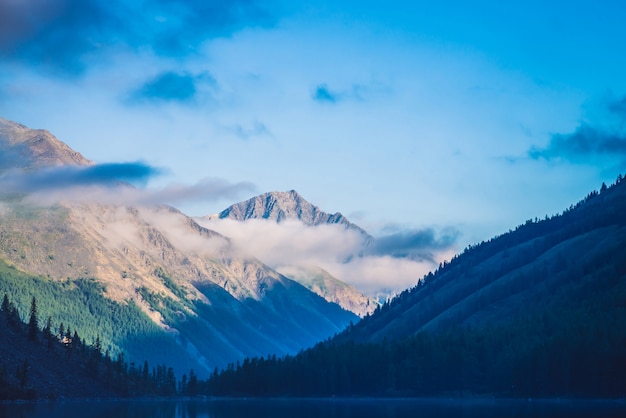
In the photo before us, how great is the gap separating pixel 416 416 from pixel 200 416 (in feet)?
177

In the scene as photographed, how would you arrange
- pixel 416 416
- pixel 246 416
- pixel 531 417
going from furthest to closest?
pixel 246 416 → pixel 416 416 → pixel 531 417

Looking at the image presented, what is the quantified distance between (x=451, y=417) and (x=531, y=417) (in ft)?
57.4

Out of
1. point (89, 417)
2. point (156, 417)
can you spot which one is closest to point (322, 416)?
point (156, 417)

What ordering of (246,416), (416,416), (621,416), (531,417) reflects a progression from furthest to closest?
(246,416)
(416,416)
(531,417)
(621,416)

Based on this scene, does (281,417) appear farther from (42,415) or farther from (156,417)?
(42,415)

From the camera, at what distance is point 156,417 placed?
591 feet

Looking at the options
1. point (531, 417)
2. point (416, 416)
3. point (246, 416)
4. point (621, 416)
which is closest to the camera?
point (621, 416)

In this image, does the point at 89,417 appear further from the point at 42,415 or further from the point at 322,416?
the point at 322,416

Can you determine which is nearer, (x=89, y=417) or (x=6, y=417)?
(x=6, y=417)

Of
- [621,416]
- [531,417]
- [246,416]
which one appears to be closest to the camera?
[621,416]

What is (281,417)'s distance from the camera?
584 feet

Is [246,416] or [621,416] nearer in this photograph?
[621,416]

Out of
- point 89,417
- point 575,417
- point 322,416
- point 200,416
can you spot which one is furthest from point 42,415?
point 575,417

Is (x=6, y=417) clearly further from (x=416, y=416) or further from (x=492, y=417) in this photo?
(x=492, y=417)
